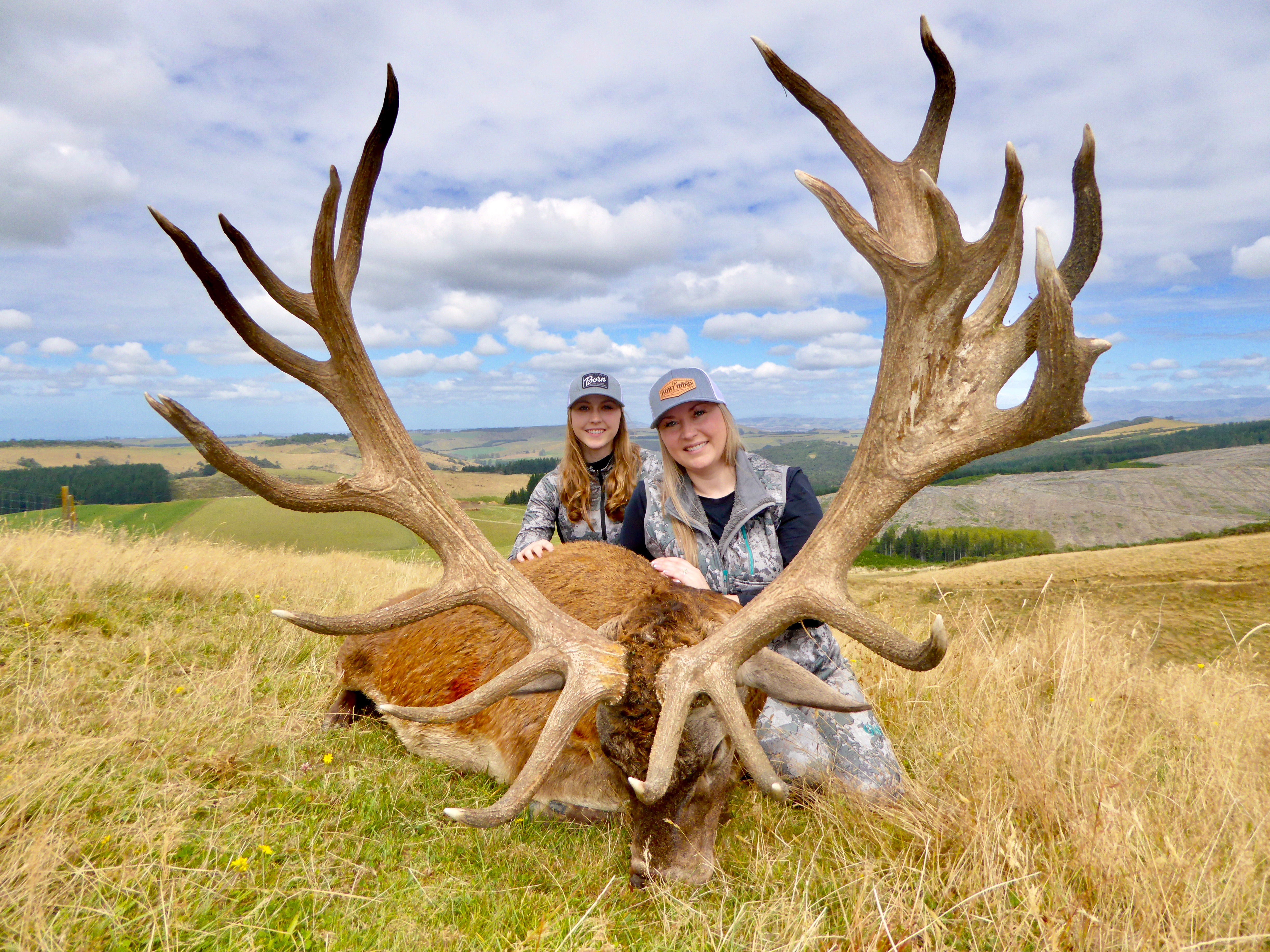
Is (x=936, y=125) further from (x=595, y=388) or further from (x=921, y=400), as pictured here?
(x=595, y=388)

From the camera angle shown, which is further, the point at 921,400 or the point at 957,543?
the point at 957,543

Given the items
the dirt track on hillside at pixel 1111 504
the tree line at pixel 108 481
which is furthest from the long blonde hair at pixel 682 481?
the dirt track on hillside at pixel 1111 504

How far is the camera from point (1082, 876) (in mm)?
2934

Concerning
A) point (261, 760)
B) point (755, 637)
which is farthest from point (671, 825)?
point (261, 760)

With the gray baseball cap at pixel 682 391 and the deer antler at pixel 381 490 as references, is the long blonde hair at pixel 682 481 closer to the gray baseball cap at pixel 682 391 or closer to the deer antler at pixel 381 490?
the gray baseball cap at pixel 682 391

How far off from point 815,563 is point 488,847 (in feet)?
7.69

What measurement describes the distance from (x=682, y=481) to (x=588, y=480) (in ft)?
7.39

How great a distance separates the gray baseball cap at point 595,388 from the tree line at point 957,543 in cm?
7071

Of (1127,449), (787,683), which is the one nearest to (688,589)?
(787,683)

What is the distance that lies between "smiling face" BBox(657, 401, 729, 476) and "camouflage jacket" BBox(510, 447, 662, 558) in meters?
1.93

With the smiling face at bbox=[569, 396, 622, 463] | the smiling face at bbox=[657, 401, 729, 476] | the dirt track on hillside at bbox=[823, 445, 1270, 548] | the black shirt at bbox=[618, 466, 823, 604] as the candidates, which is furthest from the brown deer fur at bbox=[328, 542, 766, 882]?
the dirt track on hillside at bbox=[823, 445, 1270, 548]

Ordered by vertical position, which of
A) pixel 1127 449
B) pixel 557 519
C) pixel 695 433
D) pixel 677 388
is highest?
pixel 677 388

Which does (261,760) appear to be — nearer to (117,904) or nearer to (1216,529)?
(117,904)

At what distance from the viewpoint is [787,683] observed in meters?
3.39
